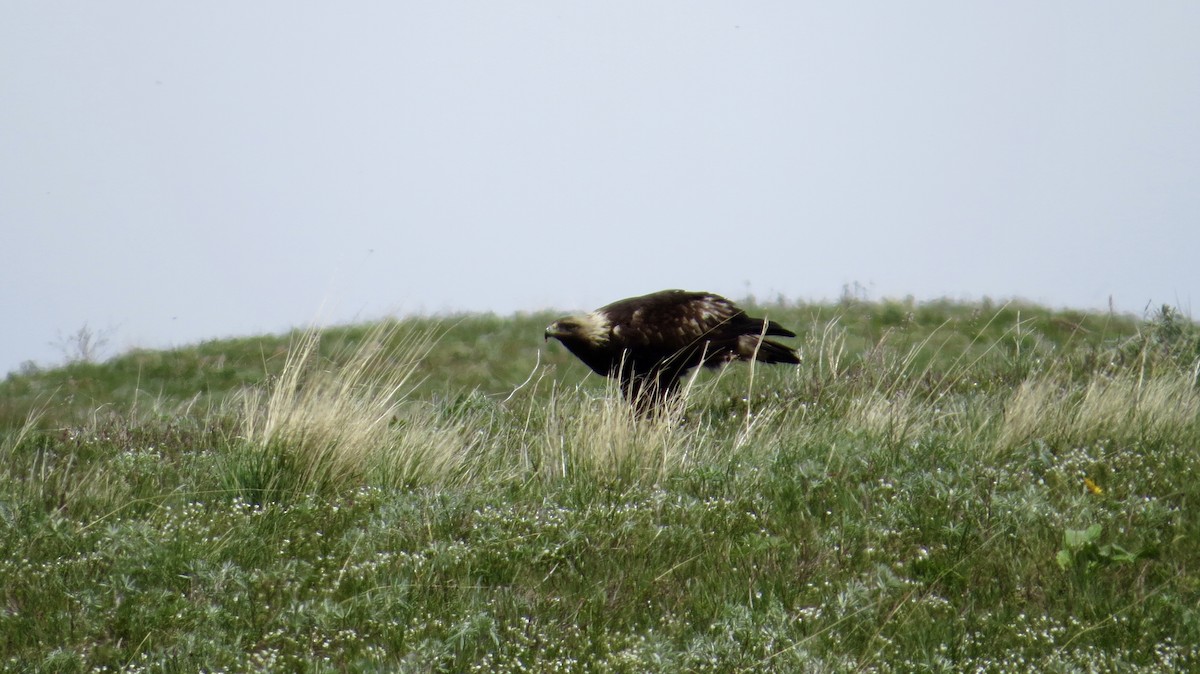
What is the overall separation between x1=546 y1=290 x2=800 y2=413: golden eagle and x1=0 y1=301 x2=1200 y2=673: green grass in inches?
41.7

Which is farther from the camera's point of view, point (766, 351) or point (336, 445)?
point (766, 351)

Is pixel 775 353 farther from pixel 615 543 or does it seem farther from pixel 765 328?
pixel 615 543

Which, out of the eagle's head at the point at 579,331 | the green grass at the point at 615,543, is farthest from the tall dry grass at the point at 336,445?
the eagle's head at the point at 579,331

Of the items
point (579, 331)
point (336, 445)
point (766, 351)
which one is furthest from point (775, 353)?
point (336, 445)

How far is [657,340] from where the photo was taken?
310 inches

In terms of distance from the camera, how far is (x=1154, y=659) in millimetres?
3623

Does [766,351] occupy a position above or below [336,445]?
above

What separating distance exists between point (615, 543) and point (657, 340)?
11.2 feet

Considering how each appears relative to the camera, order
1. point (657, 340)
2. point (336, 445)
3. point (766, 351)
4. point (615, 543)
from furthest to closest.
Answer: point (766, 351) → point (657, 340) → point (336, 445) → point (615, 543)

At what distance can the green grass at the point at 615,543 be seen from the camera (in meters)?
Result: 3.71

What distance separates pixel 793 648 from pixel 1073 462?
8.63 ft

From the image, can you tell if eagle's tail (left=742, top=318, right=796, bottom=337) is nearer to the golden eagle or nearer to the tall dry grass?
the golden eagle

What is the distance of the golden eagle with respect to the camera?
786 centimetres

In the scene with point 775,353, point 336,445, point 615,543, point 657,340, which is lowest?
point 615,543
